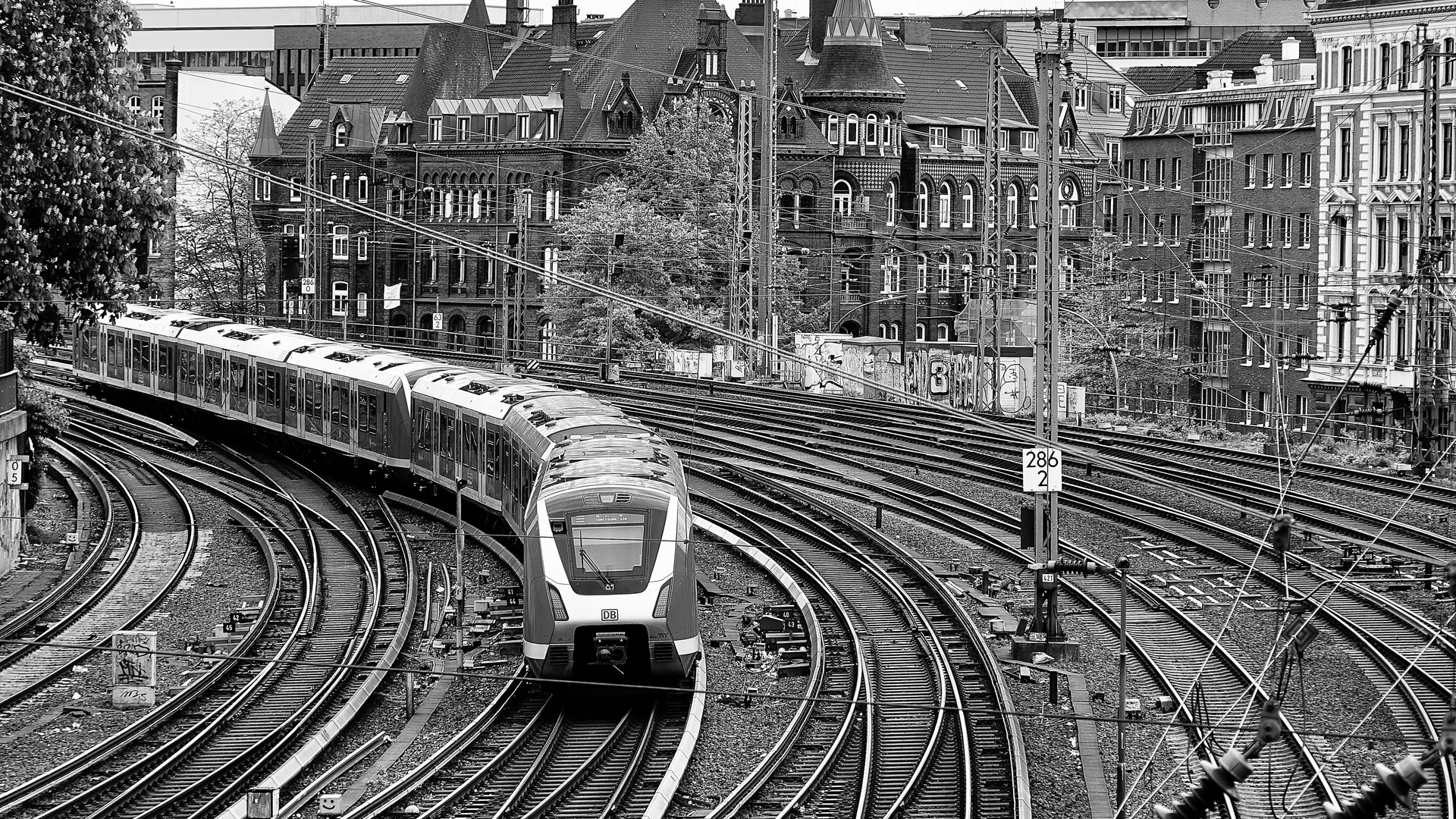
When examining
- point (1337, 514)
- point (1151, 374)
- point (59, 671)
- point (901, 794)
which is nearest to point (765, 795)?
point (901, 794)

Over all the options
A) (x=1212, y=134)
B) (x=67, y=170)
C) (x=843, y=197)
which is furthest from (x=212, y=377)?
(x=843, y=197)

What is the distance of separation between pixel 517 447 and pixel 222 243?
67898 millimetres

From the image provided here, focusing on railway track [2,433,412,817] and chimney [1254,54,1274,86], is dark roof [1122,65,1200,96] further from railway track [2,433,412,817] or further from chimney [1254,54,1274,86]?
railway track [2,433,412,817]

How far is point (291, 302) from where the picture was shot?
98.7 m

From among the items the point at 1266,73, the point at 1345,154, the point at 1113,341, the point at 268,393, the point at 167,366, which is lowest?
the point at 268,393

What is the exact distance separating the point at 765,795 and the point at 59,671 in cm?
1060

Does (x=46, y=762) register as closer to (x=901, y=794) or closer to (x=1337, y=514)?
(x=901, y=794)

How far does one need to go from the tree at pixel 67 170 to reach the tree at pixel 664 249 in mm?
33515

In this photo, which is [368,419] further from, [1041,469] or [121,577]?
[1041,469]

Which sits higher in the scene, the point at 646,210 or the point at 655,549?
the point at 646,210

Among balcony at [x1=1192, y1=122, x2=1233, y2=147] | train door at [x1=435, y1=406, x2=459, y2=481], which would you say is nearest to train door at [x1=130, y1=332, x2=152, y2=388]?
train door at [x1=435, y1=406, x2=459, y2=481]

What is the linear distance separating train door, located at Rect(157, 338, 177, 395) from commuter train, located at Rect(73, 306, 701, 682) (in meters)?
0.06

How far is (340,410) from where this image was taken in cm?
4381

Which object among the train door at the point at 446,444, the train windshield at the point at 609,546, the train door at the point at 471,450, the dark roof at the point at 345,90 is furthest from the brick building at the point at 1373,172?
the dark roof at the point at 345,90
